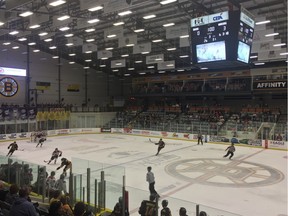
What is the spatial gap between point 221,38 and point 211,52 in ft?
1.99

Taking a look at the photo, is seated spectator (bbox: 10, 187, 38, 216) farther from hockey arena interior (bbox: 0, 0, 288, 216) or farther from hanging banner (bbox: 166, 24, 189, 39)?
hanging banner (bbox: 166, 24, 189, 39)

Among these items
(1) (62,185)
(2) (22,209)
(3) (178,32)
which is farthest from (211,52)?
(2) (22,209)

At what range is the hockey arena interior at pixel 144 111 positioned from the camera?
27.8 ft

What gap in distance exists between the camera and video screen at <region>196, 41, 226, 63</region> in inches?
397

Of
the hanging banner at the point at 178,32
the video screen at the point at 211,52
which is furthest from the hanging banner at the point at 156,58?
the video screen at the point at 211,52

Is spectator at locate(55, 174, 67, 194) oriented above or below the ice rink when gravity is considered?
above

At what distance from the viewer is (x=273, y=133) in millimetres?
25094

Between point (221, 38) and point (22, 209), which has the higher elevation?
point (221, 38)

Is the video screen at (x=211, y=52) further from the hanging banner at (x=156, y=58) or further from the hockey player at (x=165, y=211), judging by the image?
the hanging banner at (x=156, y=58)

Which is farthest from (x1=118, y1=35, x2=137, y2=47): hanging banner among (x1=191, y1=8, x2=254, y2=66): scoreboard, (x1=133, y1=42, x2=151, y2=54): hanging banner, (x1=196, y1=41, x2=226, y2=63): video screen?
(x1=196, y1=41, x2=226, y2=63): video screen

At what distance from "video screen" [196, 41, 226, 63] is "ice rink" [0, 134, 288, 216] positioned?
17.4 feet

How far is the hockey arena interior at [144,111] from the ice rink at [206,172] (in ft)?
0.24

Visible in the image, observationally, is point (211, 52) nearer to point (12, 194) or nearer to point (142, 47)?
point (12, 194)

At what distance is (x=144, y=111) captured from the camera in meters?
43.7
